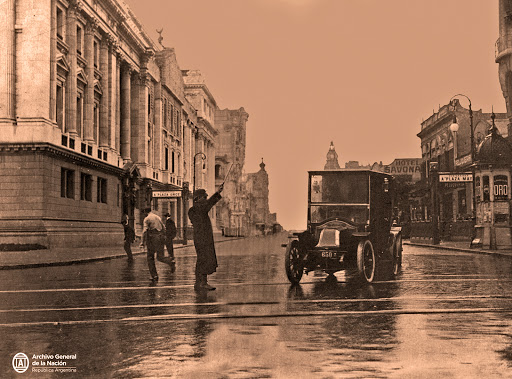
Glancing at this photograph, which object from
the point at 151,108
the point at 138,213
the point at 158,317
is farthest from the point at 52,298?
the point at 151,108

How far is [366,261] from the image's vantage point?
43.9 ft

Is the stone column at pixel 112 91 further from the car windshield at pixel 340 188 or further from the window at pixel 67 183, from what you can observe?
the car windshield at pixel 340 188

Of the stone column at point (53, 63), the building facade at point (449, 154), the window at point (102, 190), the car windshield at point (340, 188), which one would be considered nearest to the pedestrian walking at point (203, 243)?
the car windshield at point (340, 188)

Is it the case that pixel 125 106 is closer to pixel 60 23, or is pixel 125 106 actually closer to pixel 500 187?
pixel 60 23

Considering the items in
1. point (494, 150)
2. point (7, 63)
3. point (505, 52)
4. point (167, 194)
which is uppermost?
point (505, 52)

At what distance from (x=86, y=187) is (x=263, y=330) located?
32708mm

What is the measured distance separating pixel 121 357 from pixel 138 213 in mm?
44707

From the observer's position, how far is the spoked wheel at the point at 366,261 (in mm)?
12883

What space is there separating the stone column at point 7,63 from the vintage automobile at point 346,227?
68.9ft

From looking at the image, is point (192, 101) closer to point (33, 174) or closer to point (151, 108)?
point (151, 108)

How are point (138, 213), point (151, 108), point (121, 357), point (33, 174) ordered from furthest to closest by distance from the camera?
point (151, 108) → point (138, 213) → point (33, 174) → point (121, 357)

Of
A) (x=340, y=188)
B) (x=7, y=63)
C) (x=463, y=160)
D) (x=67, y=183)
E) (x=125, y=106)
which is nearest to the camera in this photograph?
(x=340, y=188)

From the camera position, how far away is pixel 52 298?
11172 millimetres

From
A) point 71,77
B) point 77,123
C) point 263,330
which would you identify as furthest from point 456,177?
point 263,330
